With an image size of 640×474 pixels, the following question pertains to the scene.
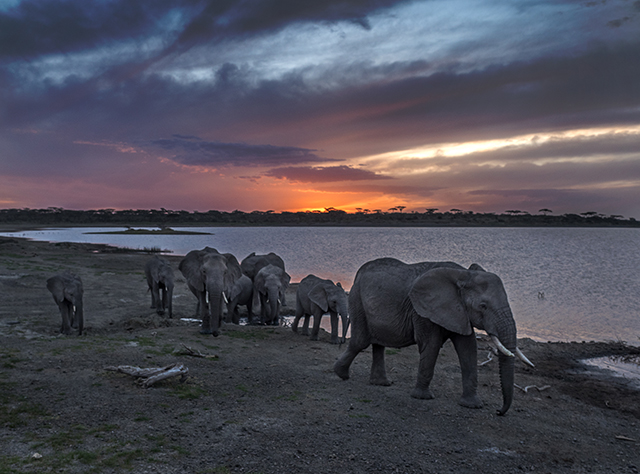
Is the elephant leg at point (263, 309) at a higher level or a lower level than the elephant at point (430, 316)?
lower

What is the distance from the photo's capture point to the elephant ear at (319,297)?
595 inches

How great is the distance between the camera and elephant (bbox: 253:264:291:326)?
18.4m

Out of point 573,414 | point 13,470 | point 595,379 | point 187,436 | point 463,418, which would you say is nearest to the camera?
point 13,470

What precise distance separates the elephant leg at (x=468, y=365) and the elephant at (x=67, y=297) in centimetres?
1233

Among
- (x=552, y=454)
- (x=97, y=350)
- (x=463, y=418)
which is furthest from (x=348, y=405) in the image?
(x=97, y=350)

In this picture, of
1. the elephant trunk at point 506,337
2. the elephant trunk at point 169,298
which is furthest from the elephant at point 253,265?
the elephant trunk at point 506,337

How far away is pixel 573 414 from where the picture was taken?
30.5 ft

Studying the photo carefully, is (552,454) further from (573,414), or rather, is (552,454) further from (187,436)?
(187,436)

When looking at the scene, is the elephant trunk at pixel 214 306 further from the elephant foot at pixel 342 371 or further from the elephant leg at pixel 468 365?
the elephant leg at pixel 468 365

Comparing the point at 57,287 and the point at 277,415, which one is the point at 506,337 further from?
the point at 57,287

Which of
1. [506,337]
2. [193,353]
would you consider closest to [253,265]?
[193,353]

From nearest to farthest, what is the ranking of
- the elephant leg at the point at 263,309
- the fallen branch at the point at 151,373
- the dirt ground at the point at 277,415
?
the dirt ground at the point at 277,415 < the fallen branch at the point at 151,373 < the elephant leg at the point at 263,309

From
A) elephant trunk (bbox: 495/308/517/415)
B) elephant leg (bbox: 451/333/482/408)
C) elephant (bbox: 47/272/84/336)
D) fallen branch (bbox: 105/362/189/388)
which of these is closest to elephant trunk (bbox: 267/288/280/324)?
elephant (bbox: 47/272/84/336)

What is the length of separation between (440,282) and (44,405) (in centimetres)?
748
